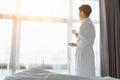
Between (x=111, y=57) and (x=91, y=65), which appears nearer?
(x=91, y=65)

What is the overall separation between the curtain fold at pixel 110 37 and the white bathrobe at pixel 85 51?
504mm

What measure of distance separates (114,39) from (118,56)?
0.90 ft

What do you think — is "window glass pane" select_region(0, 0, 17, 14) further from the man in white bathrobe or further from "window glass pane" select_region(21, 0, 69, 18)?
the man in white bathrobe

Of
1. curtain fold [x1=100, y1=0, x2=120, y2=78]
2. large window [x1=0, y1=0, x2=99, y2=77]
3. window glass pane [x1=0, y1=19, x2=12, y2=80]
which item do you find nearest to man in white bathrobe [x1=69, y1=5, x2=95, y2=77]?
large window [x1=0, y1=0, x2=99, y2=77]

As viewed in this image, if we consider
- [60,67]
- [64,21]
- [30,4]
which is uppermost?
[30,4]

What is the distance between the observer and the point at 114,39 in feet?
9.97

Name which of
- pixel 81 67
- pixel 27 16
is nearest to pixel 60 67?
pixel 81 67

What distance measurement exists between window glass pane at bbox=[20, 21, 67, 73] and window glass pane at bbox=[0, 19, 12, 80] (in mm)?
187

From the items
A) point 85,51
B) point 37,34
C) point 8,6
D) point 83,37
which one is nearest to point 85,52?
point 85,51

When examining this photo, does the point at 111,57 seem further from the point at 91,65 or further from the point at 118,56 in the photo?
the point at 91,65

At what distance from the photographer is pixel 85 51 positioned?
2.53 metres

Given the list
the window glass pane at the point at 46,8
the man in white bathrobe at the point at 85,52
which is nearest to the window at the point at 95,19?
the window glass pane at the point at 46,8

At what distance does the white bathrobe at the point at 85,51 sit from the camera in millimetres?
2514

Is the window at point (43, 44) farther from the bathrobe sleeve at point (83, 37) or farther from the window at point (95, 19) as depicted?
the bathrobe sleeve at point (83, 37)
